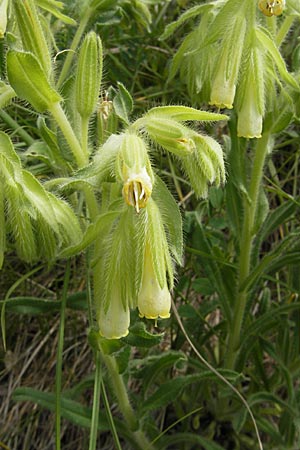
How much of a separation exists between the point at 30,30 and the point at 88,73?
0.14 meters

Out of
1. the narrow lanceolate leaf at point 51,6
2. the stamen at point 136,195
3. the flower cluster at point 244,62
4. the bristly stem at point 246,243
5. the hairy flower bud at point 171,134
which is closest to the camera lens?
the stamen at point 136,195

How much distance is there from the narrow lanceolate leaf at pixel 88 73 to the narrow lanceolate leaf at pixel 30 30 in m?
0.07

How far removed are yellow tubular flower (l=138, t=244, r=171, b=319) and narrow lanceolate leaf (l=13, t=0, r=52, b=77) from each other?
440 millimetres

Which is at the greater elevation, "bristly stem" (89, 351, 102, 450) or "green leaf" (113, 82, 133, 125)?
"green leaf" (113, 82, 133, 125)

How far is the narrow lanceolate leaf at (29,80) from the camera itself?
Answer: 112 centimetres

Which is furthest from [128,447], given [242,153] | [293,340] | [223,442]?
[242,153]

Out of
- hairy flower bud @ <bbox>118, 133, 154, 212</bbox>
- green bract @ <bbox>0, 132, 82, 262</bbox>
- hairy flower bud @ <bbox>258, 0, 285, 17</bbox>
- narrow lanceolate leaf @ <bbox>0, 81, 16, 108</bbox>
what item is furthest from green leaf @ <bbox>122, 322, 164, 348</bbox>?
hairy flower bud @ <bbox>258, 0, 285, 17</bbox>

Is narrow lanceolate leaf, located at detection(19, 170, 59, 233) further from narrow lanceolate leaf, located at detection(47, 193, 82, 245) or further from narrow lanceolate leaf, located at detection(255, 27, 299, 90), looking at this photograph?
narrow lanceolate leaf, located at detection(255, 27, 299, 90)

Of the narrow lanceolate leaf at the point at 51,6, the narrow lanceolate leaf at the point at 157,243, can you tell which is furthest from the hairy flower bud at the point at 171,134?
the narrow lanceolate leaf at the point at 51,6

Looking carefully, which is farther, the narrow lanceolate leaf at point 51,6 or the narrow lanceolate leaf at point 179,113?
the narrow lanceolate leaf at point 51,6

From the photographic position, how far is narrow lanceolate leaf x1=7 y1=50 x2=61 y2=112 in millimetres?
1121

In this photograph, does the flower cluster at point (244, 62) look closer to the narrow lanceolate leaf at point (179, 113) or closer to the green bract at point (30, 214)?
the narrow lanceolate leaf at point (179, 113)

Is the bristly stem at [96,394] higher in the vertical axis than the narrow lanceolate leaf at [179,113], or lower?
lower

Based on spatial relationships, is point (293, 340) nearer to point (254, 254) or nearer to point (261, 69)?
point (254, 254)
